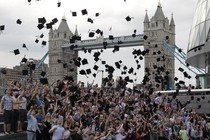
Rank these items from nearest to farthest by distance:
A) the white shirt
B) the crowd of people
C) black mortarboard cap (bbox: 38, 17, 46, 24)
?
1. the white shirt
2. the crowd of people
3. black mortarboard cap (bbox: 38, 17, 46, 24)

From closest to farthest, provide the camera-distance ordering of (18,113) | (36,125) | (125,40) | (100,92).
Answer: (36,125), (18,113), (100,92), (125,40)

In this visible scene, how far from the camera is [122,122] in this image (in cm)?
1387

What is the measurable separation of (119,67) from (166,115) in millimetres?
3631

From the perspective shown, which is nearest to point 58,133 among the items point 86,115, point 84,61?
point 86,115

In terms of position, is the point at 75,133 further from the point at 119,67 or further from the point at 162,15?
the point at 162,15

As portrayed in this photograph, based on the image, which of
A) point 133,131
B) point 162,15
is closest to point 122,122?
point 133,131

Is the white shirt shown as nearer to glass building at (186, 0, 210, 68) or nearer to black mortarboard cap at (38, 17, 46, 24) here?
black mortarboard cap at (38, 17, 46, 24)

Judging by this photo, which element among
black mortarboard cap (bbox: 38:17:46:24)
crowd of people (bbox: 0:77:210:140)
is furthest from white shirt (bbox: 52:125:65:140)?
black mortarboard cap (bbox: 38:17:46:24)

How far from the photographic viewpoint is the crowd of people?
1123 centimetres

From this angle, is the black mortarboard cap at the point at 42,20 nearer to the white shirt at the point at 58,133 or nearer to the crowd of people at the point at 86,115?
the crowd of people at the point at 86,115

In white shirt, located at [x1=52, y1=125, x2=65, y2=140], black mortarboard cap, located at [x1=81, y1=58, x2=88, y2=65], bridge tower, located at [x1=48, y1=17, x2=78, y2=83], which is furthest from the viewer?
bridge tower, located at [x1=48, y1=17, x2=78, y2=83]

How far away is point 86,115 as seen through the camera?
13.3 meters

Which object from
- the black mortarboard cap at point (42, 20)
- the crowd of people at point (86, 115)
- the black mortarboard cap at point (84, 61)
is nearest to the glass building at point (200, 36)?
the crowd of people at point (86, 115)

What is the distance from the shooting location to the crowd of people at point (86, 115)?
11232 mm
